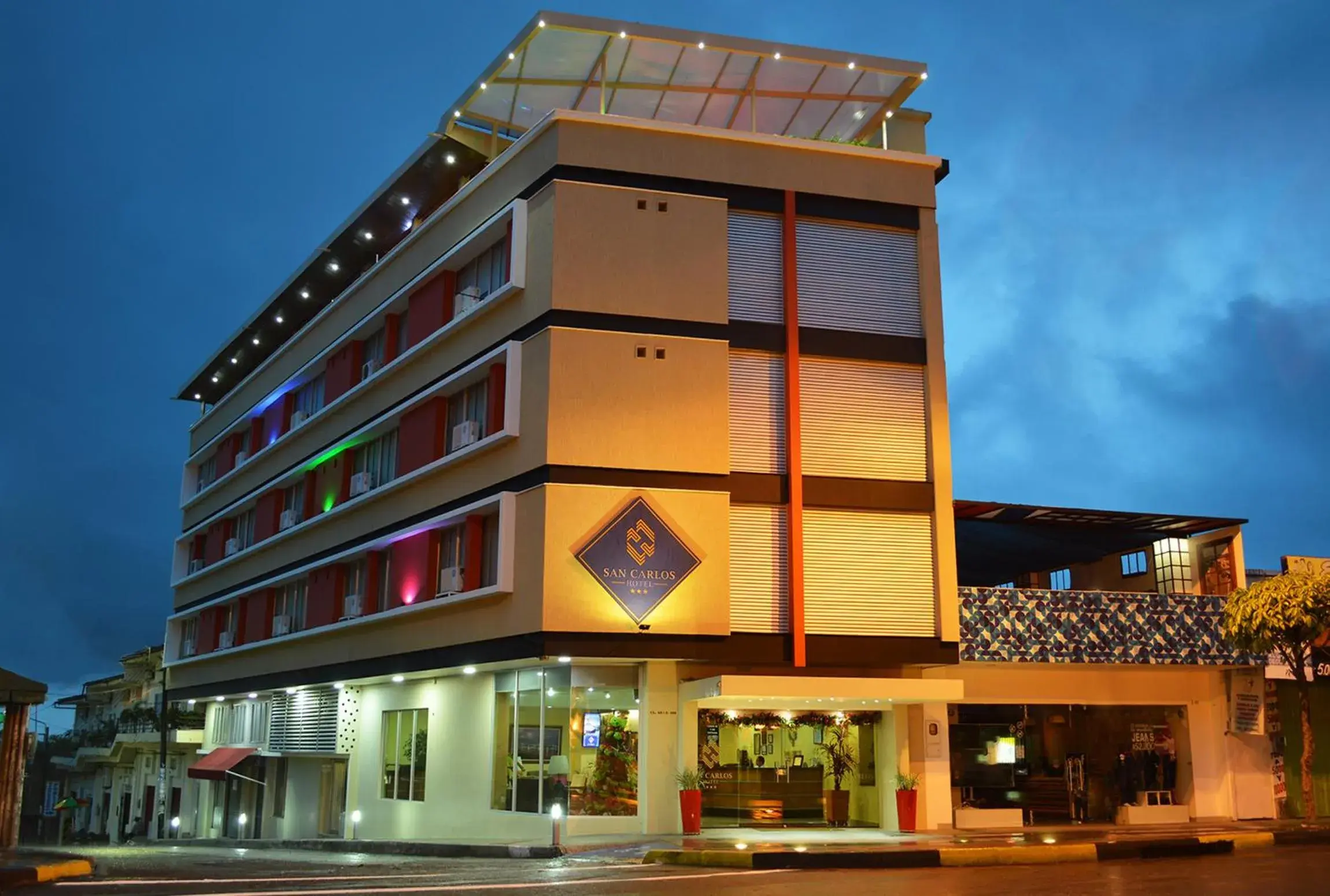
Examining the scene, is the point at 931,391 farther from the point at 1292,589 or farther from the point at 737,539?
the point at 1292,589

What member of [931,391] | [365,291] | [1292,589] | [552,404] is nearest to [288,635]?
[365,291]

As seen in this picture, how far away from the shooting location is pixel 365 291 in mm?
38469

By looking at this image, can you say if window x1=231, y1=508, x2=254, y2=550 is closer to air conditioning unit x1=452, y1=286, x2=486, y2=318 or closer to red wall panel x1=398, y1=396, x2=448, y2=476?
red wall panel x1=398, y1=396, x2=448, y2=476

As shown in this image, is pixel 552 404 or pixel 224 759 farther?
pixel 224 759

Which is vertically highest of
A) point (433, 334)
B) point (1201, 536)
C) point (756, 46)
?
point (756, 46)

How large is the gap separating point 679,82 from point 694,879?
20.7 m

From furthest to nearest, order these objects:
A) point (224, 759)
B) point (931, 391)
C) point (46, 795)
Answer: point (46, 795), point (224, 759), point (931, 391)

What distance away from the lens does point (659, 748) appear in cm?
2706

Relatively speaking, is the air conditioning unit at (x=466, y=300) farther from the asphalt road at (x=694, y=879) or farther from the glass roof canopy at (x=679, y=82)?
the asphalt road at (x=694, y=879)

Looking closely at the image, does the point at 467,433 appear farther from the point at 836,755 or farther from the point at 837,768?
the point at 837,768

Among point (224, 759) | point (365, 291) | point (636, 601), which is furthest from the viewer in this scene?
point (224, 759)

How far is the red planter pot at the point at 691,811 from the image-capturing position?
86.4 ft

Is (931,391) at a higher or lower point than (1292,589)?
higher

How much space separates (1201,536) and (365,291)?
24398 millimetres
